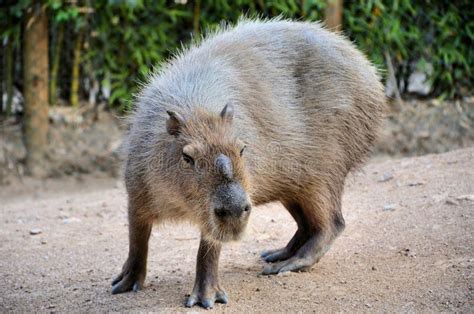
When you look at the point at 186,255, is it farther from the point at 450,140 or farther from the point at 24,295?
the point at 450,140

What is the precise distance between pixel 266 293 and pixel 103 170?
16.3ft

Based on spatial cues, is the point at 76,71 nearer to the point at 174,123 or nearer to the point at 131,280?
the point at 131,280

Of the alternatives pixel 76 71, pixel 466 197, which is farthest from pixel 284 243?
pixel 76 71

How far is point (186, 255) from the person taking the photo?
4973mm

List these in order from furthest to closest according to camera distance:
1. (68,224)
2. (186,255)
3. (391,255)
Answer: (68,224), (186,255), (391,255)

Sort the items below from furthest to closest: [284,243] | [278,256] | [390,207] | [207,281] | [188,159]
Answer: [390,207]
[284,243]
[278,256]
[207,281]
[188,159]

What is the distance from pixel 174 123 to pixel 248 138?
48 cm

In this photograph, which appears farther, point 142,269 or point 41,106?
point 41,106

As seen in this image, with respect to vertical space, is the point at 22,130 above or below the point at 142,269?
below

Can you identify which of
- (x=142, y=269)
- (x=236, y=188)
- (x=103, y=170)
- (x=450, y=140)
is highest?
(x=236, y=188)

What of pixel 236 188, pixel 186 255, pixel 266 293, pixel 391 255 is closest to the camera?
Result: pixel 236 188

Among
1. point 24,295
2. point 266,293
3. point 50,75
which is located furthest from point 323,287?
point 50,75

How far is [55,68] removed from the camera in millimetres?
8836

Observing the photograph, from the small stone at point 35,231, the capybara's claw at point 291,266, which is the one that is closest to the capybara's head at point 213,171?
the capybara's claw at point 291,266
